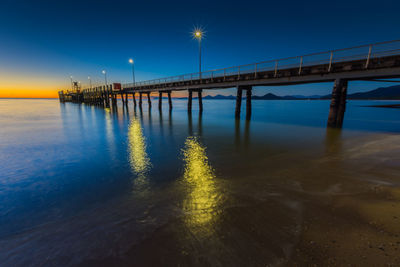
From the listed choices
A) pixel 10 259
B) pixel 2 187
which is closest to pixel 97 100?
pixel 2 187

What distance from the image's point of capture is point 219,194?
4.84 meters

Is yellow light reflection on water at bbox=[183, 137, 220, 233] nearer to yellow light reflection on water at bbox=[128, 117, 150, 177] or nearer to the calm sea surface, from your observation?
the calm sea surface

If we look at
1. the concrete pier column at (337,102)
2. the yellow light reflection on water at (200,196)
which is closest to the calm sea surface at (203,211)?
the yellow light reflection on water at (200,196)

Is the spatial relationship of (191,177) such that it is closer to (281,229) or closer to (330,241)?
(281,229)

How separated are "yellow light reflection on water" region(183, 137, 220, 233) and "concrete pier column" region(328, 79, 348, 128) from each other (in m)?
13.5

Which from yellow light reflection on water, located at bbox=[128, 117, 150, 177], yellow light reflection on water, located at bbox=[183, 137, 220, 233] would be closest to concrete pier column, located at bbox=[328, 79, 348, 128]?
yellow light reflection on water, located at bbox=[183, 137, 220, 233]

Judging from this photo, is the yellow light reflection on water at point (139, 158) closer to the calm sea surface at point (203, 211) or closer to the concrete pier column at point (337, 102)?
the calm sea surface at point (203, 211)

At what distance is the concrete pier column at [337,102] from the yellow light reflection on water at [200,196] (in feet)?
44.4

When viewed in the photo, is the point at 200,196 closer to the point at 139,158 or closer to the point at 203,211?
the point at 203,211

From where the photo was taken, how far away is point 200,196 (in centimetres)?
479

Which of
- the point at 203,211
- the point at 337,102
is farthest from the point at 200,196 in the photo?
the point at 337,102

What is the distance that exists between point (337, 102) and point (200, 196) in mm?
16266

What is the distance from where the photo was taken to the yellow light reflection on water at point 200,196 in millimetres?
3693

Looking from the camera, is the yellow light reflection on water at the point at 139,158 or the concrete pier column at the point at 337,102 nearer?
the yellow light reflection on water at the point at 139,158
